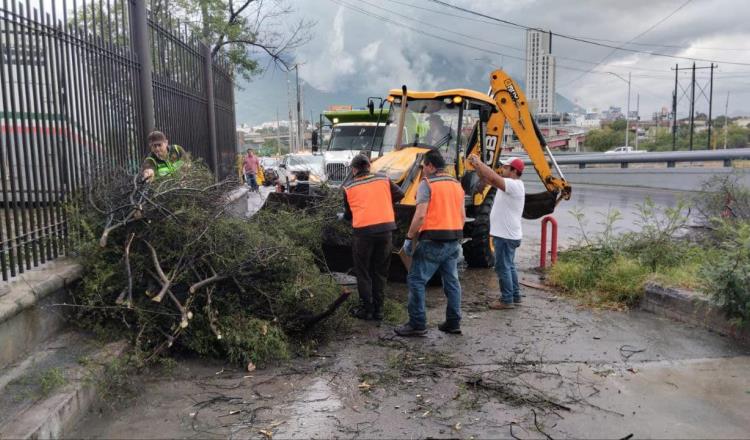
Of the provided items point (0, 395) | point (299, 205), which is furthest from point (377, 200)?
point (0, 395)

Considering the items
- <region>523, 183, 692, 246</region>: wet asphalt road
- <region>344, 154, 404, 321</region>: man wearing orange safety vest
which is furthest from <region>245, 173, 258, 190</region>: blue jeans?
<region>344, 154, 404, 321</region>: man wearing orange safety vest

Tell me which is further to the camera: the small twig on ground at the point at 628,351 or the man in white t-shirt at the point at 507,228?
the man in white t-shirt at the point at 507,228

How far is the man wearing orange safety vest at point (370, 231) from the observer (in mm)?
6152

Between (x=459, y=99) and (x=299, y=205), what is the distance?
2895 mm

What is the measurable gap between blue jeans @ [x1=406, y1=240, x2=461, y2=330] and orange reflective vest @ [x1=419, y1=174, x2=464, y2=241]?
0.10 m

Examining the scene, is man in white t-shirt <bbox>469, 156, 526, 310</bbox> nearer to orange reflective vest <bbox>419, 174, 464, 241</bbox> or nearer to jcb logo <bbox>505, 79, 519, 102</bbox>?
orange reflective vest <bbox>419, 174, 464, 241</bbox>

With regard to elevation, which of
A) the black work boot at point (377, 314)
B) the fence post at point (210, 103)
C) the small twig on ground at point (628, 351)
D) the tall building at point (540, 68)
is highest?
the tall building at point (540, 68)

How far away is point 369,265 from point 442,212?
108 centimetres

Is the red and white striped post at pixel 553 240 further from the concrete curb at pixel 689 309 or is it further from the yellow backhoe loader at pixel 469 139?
the concrete curb at pixel 689 309

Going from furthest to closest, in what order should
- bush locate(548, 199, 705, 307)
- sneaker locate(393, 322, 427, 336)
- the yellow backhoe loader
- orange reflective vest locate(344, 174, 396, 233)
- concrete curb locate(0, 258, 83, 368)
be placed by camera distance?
the yellow backhoe loader, bush locate(548, 199, 705, 307), orange reflective vest locate(344, 174, 396, 233), sneaker locate(393, 322, 427, 336), concrete curb locate(0, 258, 83, 368)

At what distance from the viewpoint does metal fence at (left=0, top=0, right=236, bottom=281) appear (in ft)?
14.6

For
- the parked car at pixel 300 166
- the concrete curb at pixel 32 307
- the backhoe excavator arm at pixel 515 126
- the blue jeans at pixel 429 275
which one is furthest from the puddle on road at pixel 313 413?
the parked car at pixel 300 166

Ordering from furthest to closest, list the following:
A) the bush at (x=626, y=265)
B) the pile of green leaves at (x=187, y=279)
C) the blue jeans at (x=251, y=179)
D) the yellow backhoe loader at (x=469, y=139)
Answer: the blue jeans at (x=251, y=179), the yellow backhoe loader at (x=469, y=139), the bush at (x=626, y=265), the pile of green leaves at (x=187, y=279)

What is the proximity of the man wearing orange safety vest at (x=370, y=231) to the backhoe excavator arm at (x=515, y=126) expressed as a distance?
141 inches
